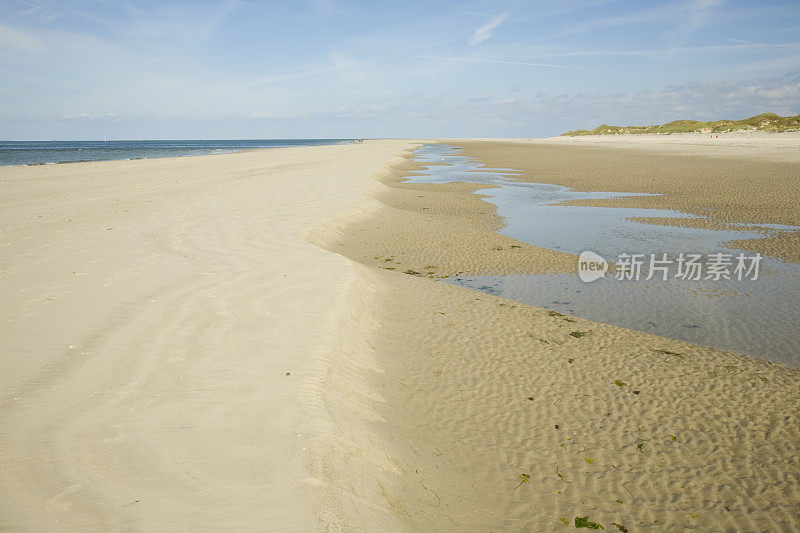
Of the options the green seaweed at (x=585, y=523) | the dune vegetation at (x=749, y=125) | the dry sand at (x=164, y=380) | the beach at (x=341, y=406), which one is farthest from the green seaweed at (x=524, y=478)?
the dune vegetation at (x=749, y=125)

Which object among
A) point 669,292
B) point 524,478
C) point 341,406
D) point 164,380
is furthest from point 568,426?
point 669,292

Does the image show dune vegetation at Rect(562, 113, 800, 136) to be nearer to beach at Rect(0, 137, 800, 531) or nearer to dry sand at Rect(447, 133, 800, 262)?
dry sand at Rect(447, 133, 800, 262)

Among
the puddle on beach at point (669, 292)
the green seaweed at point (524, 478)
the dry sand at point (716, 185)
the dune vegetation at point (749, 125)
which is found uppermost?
the dune vegetation at point (749, 125)

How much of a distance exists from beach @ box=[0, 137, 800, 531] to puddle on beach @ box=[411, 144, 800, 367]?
0.64m

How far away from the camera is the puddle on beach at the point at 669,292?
6836 mm

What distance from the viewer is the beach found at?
306 cm

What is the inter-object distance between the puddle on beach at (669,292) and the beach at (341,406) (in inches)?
25.4

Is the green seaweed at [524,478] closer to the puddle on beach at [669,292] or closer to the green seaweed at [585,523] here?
the green seaweed at [585,523]

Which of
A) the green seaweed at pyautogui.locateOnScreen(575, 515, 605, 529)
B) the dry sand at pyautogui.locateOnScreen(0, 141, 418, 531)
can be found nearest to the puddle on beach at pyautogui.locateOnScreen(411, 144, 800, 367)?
the dry sand at pyautogui.locateOnScreen(0, 141, 418, 531)

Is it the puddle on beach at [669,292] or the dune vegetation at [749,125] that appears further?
the dune vegetation at [749,125]

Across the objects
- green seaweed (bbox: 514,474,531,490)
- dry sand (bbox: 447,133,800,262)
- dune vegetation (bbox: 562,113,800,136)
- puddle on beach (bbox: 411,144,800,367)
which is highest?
dune vegetation (bbox: 562,113,800,136)

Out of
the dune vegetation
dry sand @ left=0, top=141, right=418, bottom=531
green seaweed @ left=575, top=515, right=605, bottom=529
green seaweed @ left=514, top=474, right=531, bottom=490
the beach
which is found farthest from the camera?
the dune vegetation

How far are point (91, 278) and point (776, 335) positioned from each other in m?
10.6

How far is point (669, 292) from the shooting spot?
8766 mm
